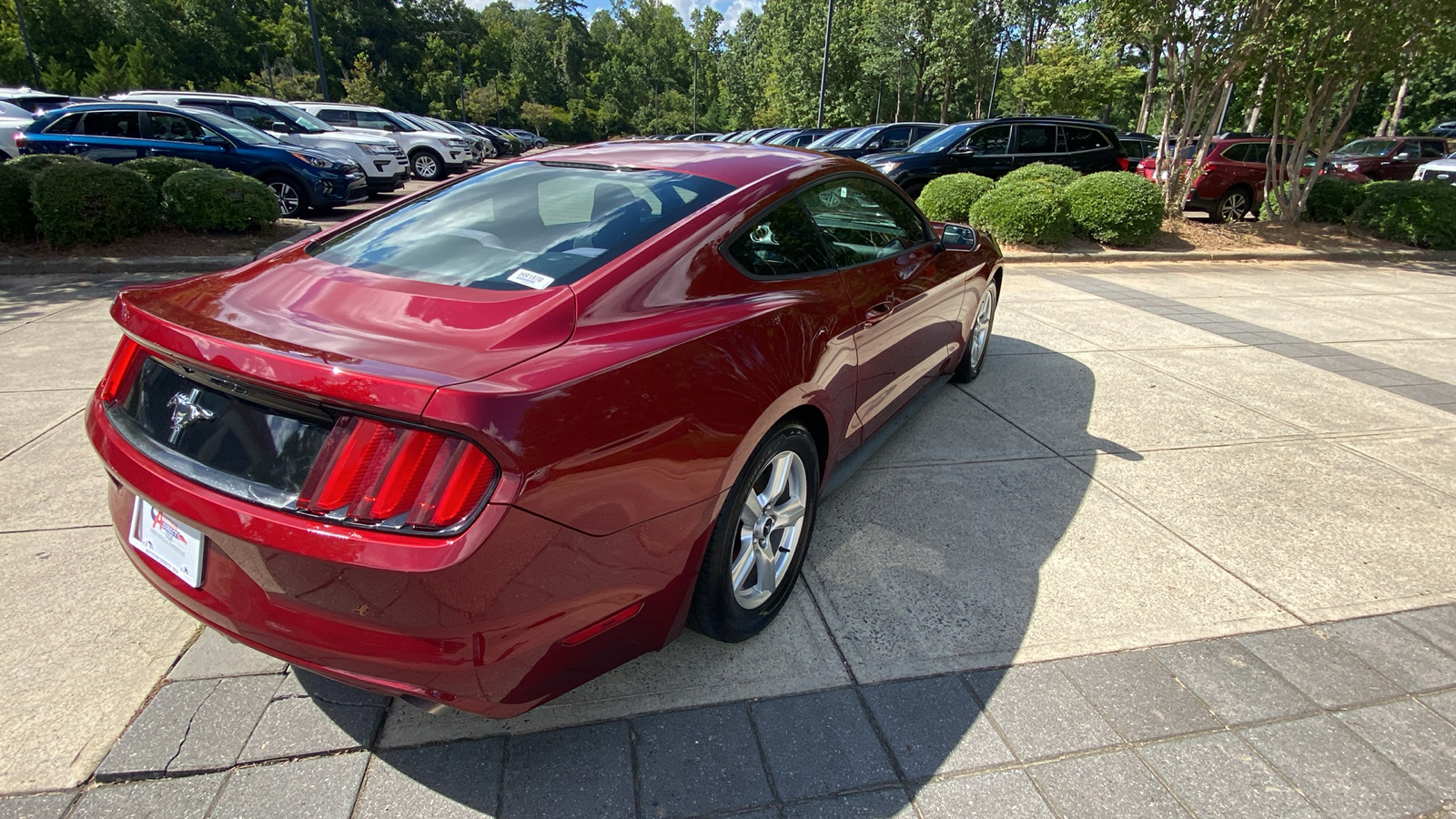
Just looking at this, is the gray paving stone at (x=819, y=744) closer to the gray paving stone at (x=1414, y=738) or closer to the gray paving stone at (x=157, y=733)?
the gray paving stone at (x=1414, y=738)

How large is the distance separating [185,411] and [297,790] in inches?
38.8

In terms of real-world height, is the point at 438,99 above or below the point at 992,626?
above

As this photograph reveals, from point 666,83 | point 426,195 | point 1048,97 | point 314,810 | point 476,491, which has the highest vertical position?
point 666,83

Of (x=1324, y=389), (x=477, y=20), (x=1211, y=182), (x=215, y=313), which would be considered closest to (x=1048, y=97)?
(x=1211, y=182)

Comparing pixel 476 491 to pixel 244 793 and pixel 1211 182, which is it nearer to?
pixel 244 793

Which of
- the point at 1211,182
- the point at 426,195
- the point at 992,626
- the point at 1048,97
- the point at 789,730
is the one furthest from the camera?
the point at 1048,97

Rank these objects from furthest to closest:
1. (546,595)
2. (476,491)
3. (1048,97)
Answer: (1048,97)
(546,595)
(476,491)

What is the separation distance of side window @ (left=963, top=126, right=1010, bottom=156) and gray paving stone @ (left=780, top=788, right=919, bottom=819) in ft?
39.8

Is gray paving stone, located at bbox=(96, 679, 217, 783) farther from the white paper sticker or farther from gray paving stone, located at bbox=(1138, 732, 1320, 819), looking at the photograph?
gray paving stone, located at bbox=(1138, 732, 1320, 819)

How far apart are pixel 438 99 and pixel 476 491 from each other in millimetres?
69500

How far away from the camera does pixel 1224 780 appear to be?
204cm

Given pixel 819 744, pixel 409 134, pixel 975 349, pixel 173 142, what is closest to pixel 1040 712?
pixel 819 744

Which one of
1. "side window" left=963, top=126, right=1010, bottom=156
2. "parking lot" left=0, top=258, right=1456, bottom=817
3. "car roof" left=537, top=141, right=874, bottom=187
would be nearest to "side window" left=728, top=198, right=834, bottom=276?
"car roof" left=537, top=141, right=874, bottom=187

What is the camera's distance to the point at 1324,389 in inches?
208
